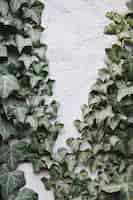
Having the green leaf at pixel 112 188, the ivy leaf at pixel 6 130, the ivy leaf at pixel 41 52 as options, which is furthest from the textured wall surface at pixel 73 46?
the green leaf at pixel 112 188

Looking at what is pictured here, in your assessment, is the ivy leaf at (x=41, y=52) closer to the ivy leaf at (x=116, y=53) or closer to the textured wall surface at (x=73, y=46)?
the textured wall surface at (x=73, y=46)

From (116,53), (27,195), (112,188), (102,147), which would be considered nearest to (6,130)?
(27,195)

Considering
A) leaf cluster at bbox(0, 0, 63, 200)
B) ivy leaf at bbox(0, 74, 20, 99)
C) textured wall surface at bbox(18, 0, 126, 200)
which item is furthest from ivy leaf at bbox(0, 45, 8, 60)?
textured wall surface at bbox(18, 0, 126, 200)

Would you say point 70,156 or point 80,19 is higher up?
point 80,19

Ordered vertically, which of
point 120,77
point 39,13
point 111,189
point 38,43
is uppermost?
point 39,13

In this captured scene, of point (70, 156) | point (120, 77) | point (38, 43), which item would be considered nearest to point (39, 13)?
point (38, 43)

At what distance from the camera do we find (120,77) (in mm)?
2254

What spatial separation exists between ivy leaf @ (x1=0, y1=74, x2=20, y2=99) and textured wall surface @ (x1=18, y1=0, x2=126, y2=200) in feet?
0.89

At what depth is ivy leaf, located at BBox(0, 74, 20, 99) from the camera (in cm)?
213

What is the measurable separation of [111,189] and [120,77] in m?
0.60

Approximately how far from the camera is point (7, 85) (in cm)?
214

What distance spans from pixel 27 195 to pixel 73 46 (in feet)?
2.95

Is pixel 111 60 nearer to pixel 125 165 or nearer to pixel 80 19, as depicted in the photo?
pixel 80 19

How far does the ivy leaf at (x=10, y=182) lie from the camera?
2.02 m
